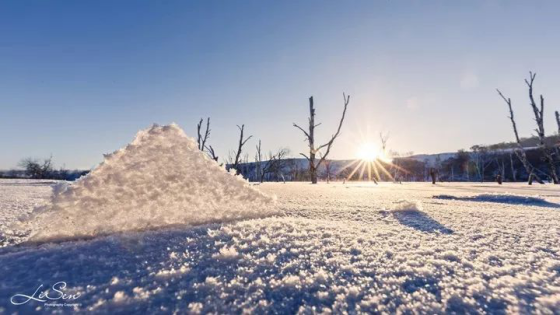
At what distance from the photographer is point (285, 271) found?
61 cm

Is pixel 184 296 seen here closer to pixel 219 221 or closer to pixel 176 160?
pixel 219 221

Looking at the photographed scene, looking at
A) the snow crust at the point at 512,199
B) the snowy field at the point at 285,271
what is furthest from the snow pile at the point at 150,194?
the snow crust at the point at 512,199

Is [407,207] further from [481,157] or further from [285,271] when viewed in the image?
[481,157]

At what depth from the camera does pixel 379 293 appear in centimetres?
54

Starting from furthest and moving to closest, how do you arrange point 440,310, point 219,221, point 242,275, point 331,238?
point 219,221
point 331,238
point 242,275
point 440,310

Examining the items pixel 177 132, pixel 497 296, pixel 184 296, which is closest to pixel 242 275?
pixel 184 296

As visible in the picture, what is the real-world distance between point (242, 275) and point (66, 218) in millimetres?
615

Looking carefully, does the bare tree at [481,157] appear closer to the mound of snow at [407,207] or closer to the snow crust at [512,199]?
the snow crust at [512,199]
